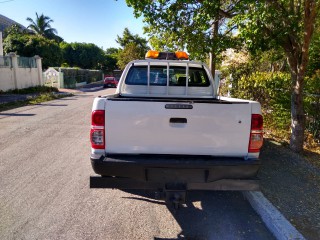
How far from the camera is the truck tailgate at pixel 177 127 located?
10.3ft

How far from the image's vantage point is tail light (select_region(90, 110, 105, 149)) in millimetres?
3123

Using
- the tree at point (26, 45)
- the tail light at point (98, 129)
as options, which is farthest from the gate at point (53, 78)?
the tail light at point (98, 129)

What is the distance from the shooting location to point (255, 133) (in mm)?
3230

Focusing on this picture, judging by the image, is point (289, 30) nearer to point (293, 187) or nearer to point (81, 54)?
point (293, 187)

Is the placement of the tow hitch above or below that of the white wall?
below

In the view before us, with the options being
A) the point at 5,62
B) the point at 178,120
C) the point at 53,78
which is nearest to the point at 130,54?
the point at 53,78

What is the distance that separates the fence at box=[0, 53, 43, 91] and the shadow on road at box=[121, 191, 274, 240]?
18.7 meters

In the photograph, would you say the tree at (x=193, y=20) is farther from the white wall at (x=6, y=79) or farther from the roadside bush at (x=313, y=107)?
the white wall at (x=6, y=79)

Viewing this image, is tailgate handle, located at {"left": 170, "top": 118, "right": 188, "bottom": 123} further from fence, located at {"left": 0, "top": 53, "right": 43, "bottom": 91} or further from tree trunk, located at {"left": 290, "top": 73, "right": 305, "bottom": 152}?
fence, located at {"left": 0, "top": 53, "right": 43, "bottom": 91}

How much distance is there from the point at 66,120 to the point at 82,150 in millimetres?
4419

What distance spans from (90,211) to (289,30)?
15.0 feet

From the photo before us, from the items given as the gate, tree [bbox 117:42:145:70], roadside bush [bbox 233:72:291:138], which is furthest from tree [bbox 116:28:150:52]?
roadside bush [bbox 233:72:291:138]

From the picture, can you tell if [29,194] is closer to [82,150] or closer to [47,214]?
[47,214]

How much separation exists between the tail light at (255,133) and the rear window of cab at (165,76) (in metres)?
2.31
